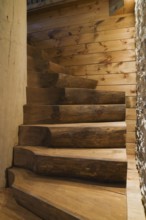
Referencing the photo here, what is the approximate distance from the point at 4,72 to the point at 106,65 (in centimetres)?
159

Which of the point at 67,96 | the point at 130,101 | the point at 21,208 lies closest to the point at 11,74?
the point at 67,96

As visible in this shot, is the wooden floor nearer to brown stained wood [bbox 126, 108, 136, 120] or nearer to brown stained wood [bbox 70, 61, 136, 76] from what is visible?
brown stained wood [bbox 126, 108, 136, 120]

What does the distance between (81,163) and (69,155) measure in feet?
0.37

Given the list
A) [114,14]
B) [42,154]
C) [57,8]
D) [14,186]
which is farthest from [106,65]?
[14,186]

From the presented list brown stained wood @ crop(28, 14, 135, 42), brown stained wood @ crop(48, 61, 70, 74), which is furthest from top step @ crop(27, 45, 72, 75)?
brown stained wood @ crop(28, 14, 135, 42)

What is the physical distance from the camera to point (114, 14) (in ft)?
9.25

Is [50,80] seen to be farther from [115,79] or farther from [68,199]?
[68,199]

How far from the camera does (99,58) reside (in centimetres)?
289

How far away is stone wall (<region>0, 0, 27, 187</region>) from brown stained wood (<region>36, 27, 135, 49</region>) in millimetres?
1223

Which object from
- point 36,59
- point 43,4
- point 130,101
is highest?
point 43,4

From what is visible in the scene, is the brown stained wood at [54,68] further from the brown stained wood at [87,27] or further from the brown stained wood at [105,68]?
the brown stained wood at [87,27]

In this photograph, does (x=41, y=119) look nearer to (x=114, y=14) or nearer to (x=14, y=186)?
(x=14, y=186)

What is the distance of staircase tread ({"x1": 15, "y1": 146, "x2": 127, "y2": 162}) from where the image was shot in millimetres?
1377

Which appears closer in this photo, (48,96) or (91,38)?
(48,96)
